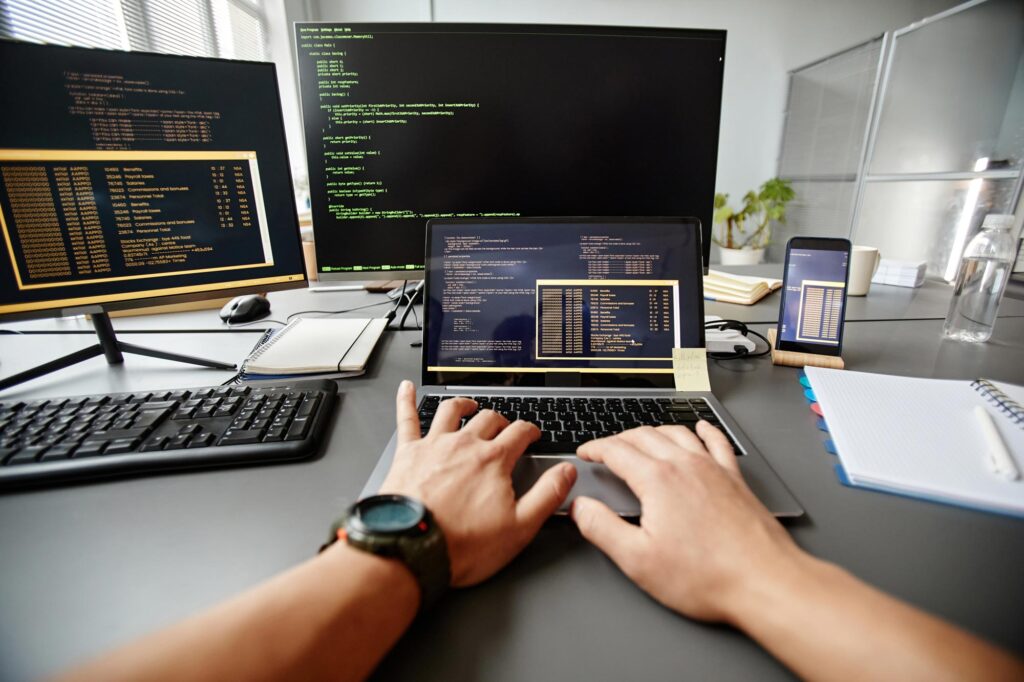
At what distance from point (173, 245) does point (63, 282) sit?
15 cm

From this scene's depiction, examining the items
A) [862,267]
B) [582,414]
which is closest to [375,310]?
[582,414]

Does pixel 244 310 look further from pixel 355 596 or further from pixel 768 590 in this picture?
pixel 768 590

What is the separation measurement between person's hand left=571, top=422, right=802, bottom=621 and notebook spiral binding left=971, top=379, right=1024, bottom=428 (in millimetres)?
394

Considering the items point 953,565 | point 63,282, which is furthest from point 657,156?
point 63,282

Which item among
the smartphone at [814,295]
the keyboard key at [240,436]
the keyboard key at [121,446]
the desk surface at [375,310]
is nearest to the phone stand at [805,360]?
the smartphone at [814,295]

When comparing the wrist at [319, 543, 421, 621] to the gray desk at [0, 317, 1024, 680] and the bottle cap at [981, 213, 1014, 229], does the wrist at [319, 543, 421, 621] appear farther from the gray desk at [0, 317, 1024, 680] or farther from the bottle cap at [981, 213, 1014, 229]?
the bottle cap at [981, 213, 1014, 229]

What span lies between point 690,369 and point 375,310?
76 cm

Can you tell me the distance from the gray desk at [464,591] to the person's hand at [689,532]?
19 mm

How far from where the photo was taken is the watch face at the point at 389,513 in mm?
356

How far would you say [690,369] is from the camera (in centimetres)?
66

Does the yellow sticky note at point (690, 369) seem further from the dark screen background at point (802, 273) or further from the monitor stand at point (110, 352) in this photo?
the monitor stand at point (110, 352)

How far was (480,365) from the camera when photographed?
26.5 inches

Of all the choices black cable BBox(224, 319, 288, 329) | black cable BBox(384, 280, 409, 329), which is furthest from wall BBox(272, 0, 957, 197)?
black cable BBox(224, 319, 288, 329)

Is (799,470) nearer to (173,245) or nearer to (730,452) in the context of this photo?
Answer: (730,452)
